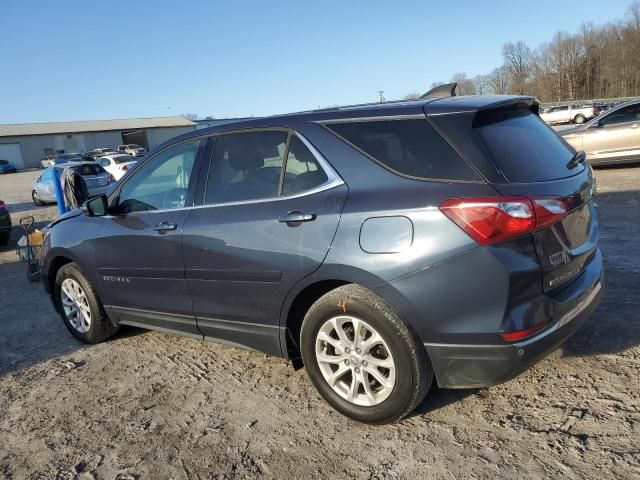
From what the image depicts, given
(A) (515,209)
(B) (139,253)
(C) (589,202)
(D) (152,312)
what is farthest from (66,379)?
(C) (589,202)

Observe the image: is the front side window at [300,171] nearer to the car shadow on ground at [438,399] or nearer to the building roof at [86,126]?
the car shadow on ground at [438,399]

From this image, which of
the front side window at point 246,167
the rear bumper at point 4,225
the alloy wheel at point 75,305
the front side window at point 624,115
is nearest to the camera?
the front side window at point 246,167

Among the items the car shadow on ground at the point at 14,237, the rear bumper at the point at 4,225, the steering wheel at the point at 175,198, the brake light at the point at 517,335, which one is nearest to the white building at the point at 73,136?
the car shadow on ground at the point at 14,237

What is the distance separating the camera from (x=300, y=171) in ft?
10.1

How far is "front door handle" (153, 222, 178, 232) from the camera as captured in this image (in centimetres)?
360

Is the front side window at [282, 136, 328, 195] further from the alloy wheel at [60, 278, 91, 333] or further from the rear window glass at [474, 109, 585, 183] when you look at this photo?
the alloy wheel at [60, 278, 91, 333]

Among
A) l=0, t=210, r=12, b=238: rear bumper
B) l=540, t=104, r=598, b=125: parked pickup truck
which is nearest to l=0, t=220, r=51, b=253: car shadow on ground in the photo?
l=0, t=210, r=12, b=238: rear bumper

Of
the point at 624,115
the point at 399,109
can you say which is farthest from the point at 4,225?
the point at 624,115

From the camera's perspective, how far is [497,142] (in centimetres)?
267

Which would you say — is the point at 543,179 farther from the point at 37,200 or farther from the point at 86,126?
the point at 86,126

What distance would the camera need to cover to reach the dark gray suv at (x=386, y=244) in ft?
8.09

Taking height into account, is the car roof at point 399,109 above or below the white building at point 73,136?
below

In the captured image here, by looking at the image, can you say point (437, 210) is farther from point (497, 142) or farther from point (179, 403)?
point (179, 403)

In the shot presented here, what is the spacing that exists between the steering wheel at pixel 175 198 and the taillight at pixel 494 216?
2012 millimetres
